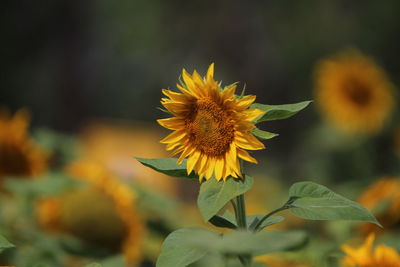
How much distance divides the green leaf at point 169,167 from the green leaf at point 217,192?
0.09 feet

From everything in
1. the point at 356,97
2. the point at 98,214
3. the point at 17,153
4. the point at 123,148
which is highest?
the point at 123,148

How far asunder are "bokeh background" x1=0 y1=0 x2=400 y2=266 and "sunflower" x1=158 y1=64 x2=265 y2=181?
284 cm

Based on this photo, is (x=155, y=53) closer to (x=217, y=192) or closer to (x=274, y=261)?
(x=274, y=261)

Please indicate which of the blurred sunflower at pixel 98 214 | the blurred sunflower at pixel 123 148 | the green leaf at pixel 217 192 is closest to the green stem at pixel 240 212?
the green leaf at pixel 217 192

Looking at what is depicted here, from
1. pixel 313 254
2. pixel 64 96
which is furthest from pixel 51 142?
pixel 64 96

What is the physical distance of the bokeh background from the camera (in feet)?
14.6

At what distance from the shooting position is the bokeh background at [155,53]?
4465mm

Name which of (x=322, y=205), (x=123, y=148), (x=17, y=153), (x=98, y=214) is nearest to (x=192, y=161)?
(x=322, y=205)

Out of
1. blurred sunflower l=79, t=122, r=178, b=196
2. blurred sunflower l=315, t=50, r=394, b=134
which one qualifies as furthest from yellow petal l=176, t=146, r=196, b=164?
blurred sunflower l=79, t=122, r=178, b=196

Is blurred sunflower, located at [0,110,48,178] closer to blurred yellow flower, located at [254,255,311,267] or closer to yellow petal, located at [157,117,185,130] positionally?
blurred yellow flower, located at [254,255,311,267]

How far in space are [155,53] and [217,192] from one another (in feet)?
15.9

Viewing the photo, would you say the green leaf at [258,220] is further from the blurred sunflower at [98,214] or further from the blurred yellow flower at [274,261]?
the blurred sunflower at [98,214]

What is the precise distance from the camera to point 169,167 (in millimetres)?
692

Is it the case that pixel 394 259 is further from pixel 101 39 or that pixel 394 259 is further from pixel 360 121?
pixel 101 39
